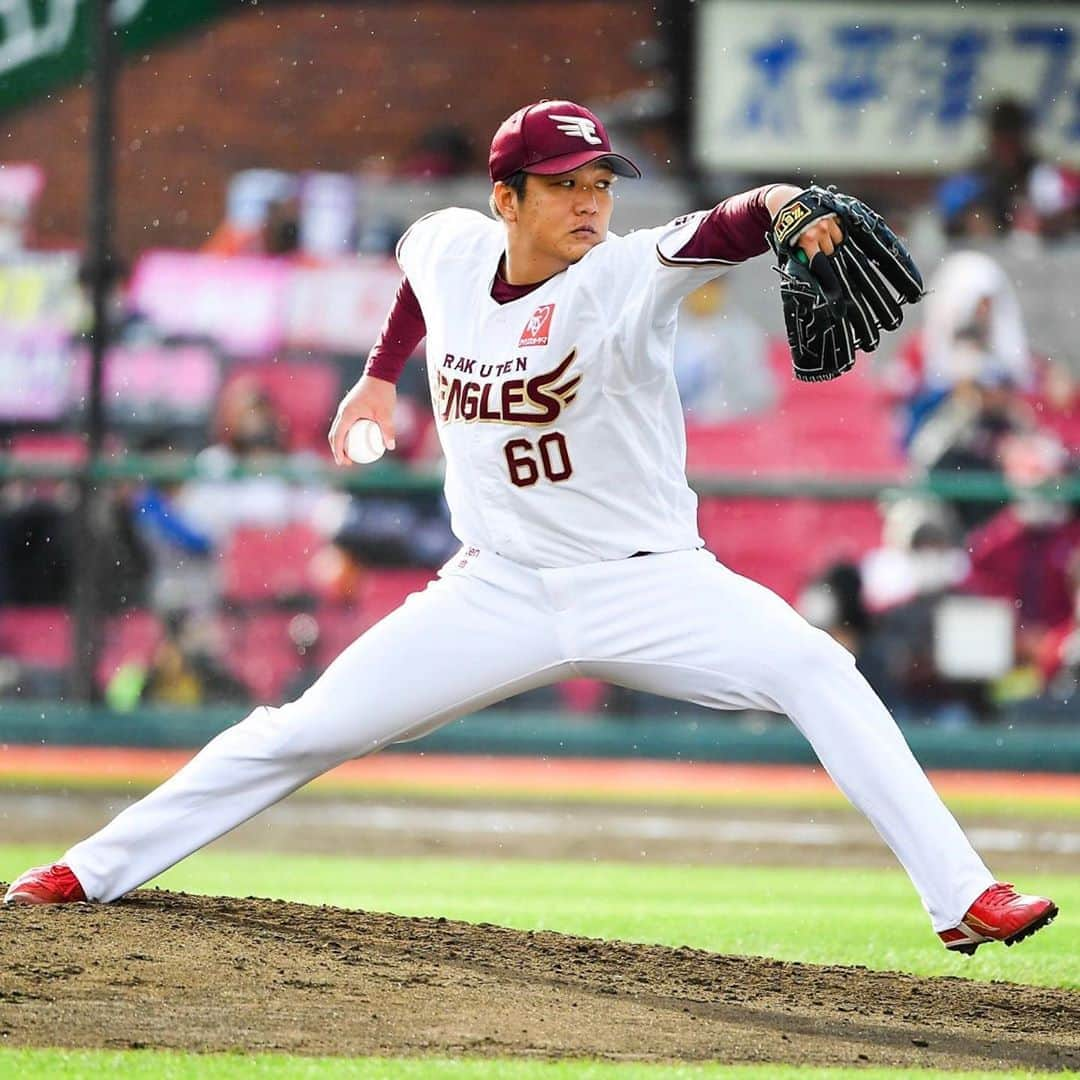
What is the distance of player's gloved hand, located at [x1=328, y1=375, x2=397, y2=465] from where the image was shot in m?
5.80

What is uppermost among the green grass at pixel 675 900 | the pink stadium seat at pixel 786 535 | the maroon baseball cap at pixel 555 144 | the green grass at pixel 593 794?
the maroon baseball cap at pixel 555 144

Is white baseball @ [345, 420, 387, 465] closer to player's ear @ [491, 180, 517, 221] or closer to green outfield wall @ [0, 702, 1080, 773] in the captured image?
player's ear @ [491, 180, 517, 221]

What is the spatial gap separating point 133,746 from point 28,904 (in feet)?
20.4

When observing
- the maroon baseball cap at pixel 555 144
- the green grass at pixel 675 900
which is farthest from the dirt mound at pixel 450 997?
the maroon baseball cap at pixel 555 144

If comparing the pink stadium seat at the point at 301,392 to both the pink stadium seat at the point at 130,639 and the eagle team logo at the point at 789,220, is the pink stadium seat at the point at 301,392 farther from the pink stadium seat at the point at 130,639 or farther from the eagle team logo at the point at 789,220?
the eagle team logo at the point at 789,220

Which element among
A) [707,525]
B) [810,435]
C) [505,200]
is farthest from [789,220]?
[810,435]

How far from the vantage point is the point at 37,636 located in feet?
37.7

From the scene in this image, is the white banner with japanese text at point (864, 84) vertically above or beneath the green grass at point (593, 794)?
above

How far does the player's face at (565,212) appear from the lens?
5.25 metres

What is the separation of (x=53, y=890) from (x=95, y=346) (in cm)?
717

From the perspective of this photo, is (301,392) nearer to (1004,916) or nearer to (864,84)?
(864,84)

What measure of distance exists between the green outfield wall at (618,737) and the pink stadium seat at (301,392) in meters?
1.85

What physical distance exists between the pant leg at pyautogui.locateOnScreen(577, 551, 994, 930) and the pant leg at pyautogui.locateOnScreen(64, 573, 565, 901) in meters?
0.18

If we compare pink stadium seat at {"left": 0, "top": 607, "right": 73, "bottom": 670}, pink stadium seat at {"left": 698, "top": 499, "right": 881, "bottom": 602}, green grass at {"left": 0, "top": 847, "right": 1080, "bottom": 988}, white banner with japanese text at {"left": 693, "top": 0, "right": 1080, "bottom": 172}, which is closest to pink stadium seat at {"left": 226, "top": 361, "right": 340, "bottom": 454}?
pink stadium seat at {"left": 0, "top": 607, "right": 73, "bottom": 670}
